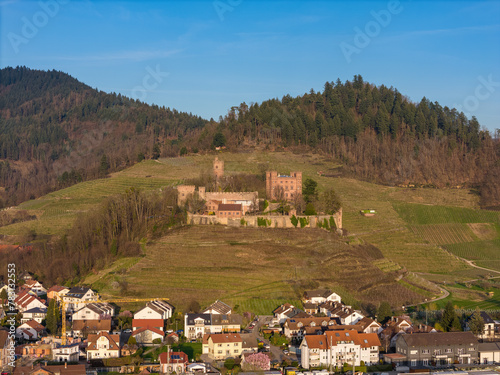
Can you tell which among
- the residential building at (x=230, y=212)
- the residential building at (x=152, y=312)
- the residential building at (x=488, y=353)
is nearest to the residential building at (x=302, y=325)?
the residential building at (x=152, y=312)

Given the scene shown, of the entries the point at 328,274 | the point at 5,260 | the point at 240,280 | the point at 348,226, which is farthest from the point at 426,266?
the point at 5,260

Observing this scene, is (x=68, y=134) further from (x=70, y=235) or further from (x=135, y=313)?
(x=135, y=313)

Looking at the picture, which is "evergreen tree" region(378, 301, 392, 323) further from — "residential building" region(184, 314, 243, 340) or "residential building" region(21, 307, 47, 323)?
"residential building" region(21, 307, 47, 323)

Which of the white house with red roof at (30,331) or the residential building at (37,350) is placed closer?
the residential building at (37,350)

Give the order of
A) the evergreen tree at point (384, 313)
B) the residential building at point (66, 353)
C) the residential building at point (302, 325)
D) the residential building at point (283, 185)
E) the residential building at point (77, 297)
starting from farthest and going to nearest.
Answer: the residential building at point (283, 185)
the residential building at point (77, 297)
the evergreen tree at point (384, 313)
the residential building at point (302, 325)
the residential building at point (66, 353)

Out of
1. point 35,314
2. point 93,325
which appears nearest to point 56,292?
point 35,314

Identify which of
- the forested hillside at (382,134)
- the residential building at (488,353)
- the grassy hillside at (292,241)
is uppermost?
the forested hillside at (382,134)

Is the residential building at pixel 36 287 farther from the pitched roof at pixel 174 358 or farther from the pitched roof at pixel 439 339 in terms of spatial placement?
the pitched roof at pixel 439 339

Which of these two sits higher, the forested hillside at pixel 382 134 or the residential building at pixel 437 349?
the forested hillside at pixel 382 134

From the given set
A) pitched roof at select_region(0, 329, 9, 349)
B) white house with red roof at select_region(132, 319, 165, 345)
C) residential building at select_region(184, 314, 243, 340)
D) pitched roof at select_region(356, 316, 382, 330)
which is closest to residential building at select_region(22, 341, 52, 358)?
pitched roof at select_region(0, 329, 9, 349)
